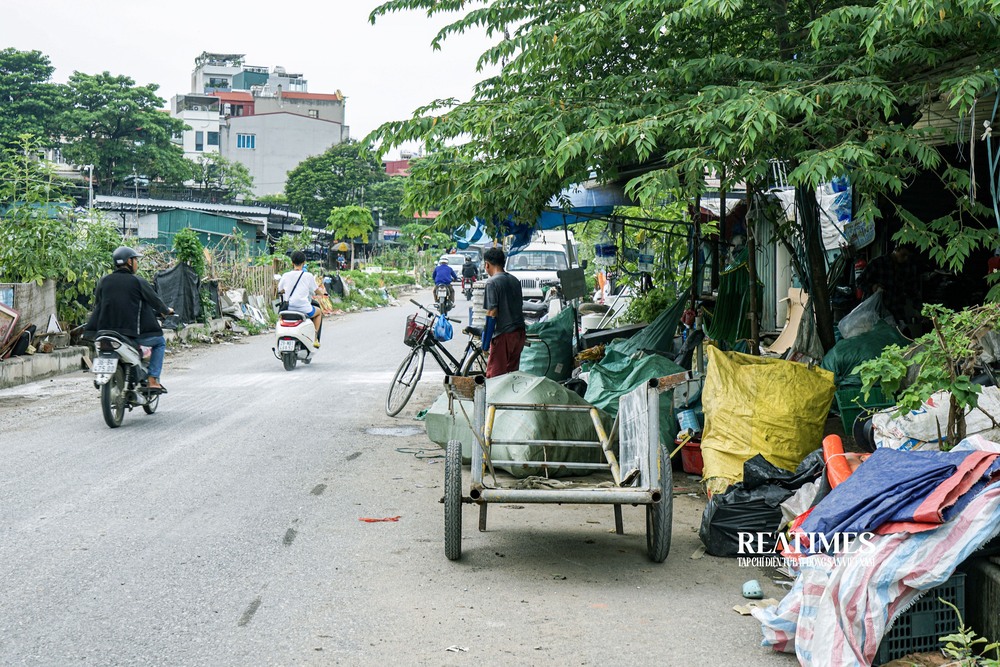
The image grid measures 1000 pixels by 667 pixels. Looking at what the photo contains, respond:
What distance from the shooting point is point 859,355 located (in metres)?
7.96

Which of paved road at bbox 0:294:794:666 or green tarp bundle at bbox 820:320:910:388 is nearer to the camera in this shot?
paved road at bbox 0:294:794:666

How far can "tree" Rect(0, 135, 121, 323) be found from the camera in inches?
599

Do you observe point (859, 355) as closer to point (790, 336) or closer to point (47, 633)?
point (790, 336)

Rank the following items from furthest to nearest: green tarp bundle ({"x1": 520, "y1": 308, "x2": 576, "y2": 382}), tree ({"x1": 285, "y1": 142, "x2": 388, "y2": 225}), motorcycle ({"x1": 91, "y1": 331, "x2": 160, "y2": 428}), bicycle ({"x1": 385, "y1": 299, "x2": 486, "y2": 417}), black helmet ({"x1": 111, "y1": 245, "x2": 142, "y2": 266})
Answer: tree ({"x1": 285, "y1": 142, "x2": 388, "y2": 225}), green tarp bundle ({"x1": 520, "y1": 308, "x2": 576, "y2": 382}), bicycle ({"x1": 385, "y1": 299, "x2": 486, "y2": 417}), black helmet ({"x1": 111, "y1": 245, "x2": 142, "y2": 266}), motorcycle ({"x1": 91, "y1": 331, "x2": 160, "y2": 428})

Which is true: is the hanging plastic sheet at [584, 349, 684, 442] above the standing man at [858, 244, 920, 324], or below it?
below

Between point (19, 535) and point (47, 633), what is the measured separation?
6.12ft

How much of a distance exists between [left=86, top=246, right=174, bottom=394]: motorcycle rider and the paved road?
127 centimetres

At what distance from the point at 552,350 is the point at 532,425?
13.7ft

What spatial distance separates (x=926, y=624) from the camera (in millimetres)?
4160

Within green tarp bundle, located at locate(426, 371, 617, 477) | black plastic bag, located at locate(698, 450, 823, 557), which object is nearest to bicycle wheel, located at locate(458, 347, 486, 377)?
green tarp bundle, located at locate(426, 371, 617, 477)

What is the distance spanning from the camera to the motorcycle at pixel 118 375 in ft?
32.3

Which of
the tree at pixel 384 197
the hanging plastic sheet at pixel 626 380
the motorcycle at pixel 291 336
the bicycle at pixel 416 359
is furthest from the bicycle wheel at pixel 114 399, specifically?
the tree at pixel 384 197

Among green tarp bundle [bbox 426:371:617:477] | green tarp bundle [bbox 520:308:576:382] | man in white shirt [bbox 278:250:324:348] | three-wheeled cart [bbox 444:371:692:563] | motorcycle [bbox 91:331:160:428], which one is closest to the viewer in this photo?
three-wheeled cart [bbox 444:371:692:563]

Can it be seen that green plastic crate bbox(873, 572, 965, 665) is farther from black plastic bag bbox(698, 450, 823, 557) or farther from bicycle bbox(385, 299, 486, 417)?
bicycle bbox(385, 299, 486, 417)
